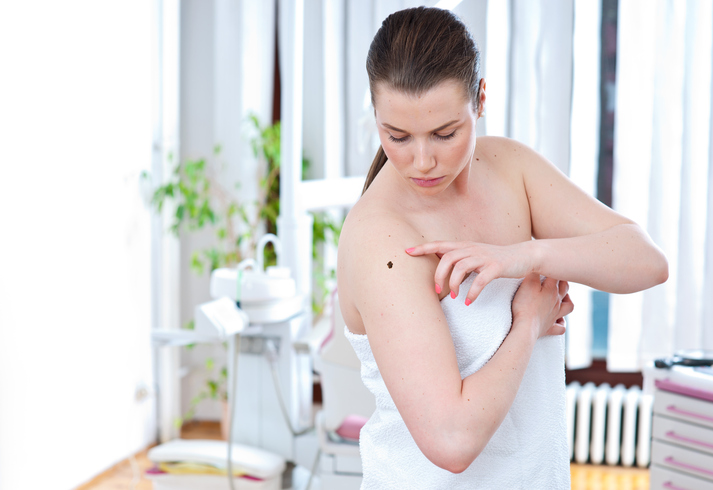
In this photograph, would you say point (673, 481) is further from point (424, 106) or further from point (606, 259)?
point (424, 106)

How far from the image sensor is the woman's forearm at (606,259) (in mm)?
880

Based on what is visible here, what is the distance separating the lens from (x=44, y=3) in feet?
8.55

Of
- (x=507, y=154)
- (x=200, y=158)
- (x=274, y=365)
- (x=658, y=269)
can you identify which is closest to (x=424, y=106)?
(x=507, y=154)

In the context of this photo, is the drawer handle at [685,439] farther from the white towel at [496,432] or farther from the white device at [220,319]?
the white device at [220,319]

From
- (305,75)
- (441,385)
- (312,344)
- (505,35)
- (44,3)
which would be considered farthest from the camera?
(305,75)

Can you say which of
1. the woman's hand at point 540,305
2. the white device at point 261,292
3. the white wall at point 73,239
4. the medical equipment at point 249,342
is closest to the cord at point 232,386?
the medical equipment at point 249,342

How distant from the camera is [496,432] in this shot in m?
0.92

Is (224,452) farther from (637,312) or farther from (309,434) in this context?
(637,312)

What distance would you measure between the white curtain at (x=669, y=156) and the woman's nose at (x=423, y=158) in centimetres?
228

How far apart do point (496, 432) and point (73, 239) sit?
7.52 ft

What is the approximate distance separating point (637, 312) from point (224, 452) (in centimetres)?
179

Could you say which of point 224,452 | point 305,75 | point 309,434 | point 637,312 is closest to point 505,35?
point 305,75

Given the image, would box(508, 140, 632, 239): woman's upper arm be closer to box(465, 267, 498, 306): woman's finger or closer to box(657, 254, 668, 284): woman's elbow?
box(657, 254, 668, 284): woman's elbow

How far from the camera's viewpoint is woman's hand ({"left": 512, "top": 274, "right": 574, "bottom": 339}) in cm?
89
